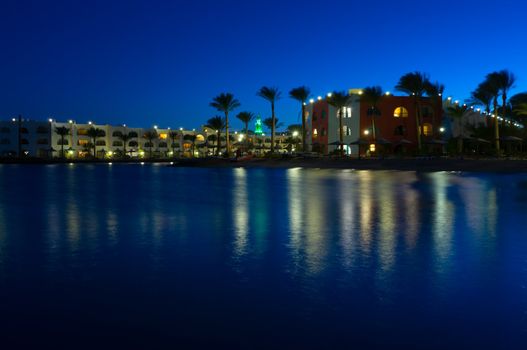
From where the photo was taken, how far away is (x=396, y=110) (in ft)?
269

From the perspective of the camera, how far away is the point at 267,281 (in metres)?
Answer: 7.80

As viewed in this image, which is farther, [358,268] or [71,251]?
[71,251]

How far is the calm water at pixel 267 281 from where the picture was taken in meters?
5.61

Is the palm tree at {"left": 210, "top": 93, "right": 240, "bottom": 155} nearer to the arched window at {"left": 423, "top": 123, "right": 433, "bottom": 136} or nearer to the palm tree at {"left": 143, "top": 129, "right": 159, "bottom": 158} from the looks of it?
the arched window at {"left": 423, "top": 123, "right": 433, "bottom": 136}

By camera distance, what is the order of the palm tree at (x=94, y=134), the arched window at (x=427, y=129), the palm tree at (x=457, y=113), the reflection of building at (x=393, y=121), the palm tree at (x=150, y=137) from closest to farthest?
the palm tree at (x=457, y=113) < the reflection of building at (x=393, y=121) < the arched window at (x=427, y=129) < the palm tree at (x=94, y=134) < the palm tree at (x=150, y=137)

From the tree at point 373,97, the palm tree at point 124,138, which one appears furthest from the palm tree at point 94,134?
the tree at point 373,97

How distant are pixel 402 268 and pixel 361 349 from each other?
377cm

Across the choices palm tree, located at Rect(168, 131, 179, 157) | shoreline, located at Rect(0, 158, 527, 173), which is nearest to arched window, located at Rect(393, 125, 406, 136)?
shoreline, located at Rect(0, 158, 527, 173)

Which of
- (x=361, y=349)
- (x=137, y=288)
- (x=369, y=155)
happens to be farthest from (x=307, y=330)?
(x=369, y=155)

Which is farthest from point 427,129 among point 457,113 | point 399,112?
point 457,113

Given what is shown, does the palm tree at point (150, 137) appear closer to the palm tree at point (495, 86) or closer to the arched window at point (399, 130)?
Answer: the arched window at point (399, 130)

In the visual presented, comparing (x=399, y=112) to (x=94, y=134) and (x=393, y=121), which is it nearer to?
(x=393, y=121)

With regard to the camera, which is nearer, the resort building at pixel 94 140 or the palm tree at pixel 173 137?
the resort building at pixel 94 140

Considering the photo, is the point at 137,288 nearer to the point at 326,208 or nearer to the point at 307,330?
the point at 307,330
